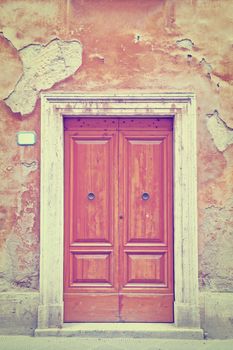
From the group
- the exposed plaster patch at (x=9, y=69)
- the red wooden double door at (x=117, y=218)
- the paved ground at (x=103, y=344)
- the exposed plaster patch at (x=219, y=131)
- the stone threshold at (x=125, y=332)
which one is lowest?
the paved ground at (x=103, y=344)

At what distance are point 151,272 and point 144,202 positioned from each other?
2.66 feet

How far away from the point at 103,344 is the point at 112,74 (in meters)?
2.96

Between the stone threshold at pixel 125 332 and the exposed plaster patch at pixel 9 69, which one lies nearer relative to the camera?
the stone threshold at pixel 125 332

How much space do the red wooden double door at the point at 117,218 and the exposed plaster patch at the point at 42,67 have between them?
20.7 inches

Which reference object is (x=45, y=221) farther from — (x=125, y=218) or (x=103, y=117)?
(x=103, y=117)

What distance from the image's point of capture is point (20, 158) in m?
5.91

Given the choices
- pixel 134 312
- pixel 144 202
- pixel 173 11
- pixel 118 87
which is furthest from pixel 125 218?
pixel 173 11

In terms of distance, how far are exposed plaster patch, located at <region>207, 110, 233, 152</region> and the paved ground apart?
2.12 meters

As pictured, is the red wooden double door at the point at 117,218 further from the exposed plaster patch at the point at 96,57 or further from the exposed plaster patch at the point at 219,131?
the exposed plaster patch at the point at 96,57

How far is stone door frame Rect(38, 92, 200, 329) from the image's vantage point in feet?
19.0

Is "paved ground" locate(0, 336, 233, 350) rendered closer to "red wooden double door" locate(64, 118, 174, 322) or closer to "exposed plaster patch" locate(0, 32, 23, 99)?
"red wooden double door" locate(64, 118, 174, 322)

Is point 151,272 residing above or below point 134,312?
above

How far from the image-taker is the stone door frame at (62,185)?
228 inches

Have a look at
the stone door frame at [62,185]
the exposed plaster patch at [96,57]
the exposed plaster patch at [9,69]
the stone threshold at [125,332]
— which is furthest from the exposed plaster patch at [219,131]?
the exposed plaster patch at [9,69]
